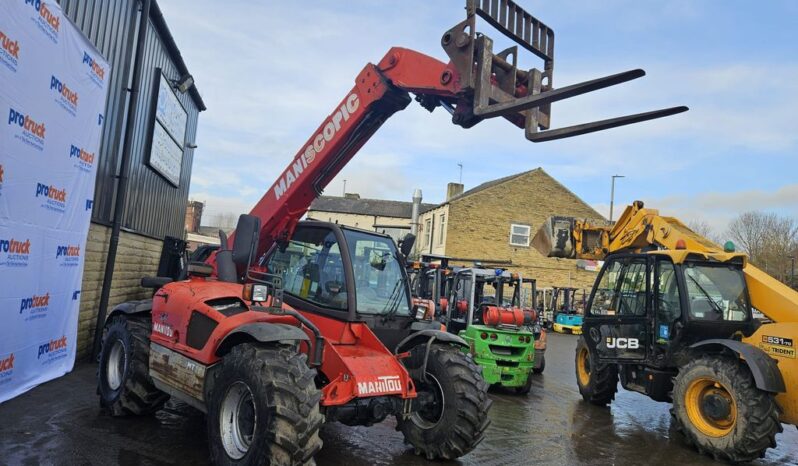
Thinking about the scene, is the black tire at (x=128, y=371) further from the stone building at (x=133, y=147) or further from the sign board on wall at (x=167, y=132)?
the sign board on wall at (x=167, y=132)

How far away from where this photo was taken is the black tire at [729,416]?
6.01 metres

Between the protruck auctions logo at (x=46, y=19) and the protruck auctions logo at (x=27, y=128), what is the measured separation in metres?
0.94

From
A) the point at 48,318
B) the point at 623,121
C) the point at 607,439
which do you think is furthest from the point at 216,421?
the point at 607,439

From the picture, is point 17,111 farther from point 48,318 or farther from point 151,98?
point 151,98

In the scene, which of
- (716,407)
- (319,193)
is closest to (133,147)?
(319,193)

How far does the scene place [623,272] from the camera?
28.6 feet

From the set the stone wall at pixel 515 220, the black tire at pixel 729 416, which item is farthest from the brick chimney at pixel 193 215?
the black tire at pixel 729 416

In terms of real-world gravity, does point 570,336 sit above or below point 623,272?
below

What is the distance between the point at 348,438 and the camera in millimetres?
5879

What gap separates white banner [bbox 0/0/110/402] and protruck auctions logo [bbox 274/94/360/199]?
2388 millimetres

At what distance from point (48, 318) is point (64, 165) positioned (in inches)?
68.4

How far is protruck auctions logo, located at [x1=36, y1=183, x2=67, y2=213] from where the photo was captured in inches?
229

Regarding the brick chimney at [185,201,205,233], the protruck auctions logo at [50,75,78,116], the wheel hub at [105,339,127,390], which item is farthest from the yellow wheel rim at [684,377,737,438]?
the brick chimney at [185,201,205,233]

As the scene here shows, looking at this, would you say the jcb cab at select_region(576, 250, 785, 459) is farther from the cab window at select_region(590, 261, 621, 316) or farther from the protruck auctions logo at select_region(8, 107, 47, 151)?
the protruck auctions logo at select_region(8, 107, 47, 151)
